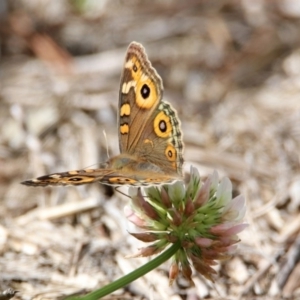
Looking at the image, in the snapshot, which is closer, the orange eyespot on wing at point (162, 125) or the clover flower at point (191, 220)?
the clover flower at point (191, 220)

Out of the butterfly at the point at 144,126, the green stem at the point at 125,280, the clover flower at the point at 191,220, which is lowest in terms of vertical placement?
the green stem at the point at 125,280

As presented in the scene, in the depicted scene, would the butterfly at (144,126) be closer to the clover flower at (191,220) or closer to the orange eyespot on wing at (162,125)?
the orange eyespot on wing at (162,125)

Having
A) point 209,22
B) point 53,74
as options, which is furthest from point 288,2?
point 53,74

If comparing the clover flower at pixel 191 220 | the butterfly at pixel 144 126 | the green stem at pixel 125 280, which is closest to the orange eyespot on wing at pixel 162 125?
the butterfly at pixel 144 126

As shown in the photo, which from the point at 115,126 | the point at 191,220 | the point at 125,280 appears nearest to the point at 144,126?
the point at 191,220

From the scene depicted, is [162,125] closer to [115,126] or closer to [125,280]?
[125,280]
